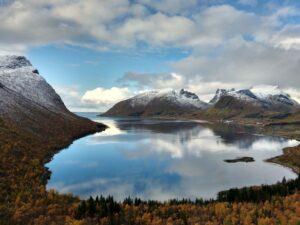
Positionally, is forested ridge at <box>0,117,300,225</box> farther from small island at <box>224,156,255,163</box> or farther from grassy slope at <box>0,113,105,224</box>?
small island at <box>224,156,255,163</box>

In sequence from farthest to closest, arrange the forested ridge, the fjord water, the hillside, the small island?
the small island → the fjord water → the hillside → the forested ridge

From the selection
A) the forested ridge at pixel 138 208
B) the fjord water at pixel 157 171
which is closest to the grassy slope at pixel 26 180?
the forested ridge at pixel 138 208

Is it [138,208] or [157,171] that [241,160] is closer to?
[157,171]

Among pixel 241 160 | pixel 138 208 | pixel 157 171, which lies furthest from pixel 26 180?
pixel 241 160

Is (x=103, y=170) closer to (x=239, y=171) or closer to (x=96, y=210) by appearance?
(x=239, y=171)

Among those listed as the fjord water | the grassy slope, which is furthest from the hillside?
the fjord water

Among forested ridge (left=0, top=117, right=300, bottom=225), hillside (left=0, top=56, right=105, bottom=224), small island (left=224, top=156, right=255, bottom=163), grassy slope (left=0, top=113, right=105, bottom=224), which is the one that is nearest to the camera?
forested ridge (left=0, top=117, right=300, bottom=225)

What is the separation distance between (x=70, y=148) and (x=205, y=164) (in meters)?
65.7

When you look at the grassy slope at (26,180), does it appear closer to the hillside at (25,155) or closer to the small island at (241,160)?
the hillside at (25,155)

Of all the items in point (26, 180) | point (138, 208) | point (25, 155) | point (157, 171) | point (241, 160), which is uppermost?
point (25, 155)

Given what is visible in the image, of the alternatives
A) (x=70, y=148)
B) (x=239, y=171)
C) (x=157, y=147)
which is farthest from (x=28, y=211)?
(x=157, y=147)

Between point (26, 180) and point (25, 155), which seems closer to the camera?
point (26, 180)

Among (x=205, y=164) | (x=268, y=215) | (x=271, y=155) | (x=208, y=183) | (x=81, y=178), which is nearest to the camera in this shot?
(x=268, y=215)

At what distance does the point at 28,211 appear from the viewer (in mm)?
54125
